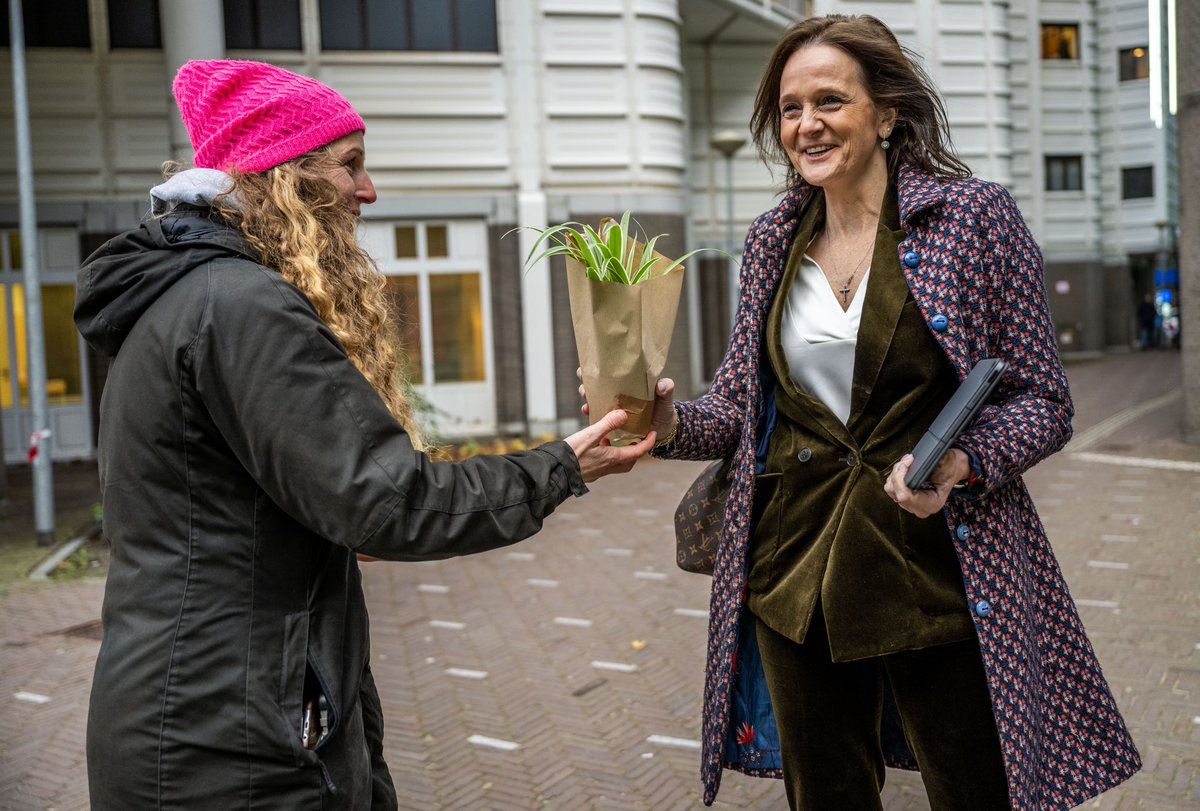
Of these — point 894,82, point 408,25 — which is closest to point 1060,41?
point 408,25

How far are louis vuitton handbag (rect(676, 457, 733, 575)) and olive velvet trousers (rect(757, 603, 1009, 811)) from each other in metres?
0.32

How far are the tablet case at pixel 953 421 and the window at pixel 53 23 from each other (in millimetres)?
16345

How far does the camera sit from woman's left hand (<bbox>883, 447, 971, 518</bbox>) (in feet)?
7.05

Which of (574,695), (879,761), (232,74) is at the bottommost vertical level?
(574,695)

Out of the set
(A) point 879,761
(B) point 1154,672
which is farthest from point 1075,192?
(A) point 879,761

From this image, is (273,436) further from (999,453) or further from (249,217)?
(999,453)

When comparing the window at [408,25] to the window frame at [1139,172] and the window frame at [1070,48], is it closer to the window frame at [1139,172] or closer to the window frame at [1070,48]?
the window frame at [1070,48]

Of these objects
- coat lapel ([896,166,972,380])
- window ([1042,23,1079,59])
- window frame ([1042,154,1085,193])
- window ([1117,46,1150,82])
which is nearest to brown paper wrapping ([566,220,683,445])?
coat lapel ([896,166,972,380])

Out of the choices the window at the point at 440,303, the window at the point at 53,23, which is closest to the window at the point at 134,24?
the window at the point at 53,23

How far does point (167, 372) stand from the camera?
1816 millimetres

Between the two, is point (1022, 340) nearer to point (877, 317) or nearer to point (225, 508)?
point (877, 317)

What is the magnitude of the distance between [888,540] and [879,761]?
2.06 feet

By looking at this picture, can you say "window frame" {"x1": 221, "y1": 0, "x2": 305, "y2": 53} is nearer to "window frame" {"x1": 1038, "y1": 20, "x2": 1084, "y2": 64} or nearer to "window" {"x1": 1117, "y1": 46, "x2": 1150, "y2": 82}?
"window frame" {"x1": 1038, "y1": 20, "x2": 1084, "y2": 64}

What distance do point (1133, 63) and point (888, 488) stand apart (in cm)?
3657
